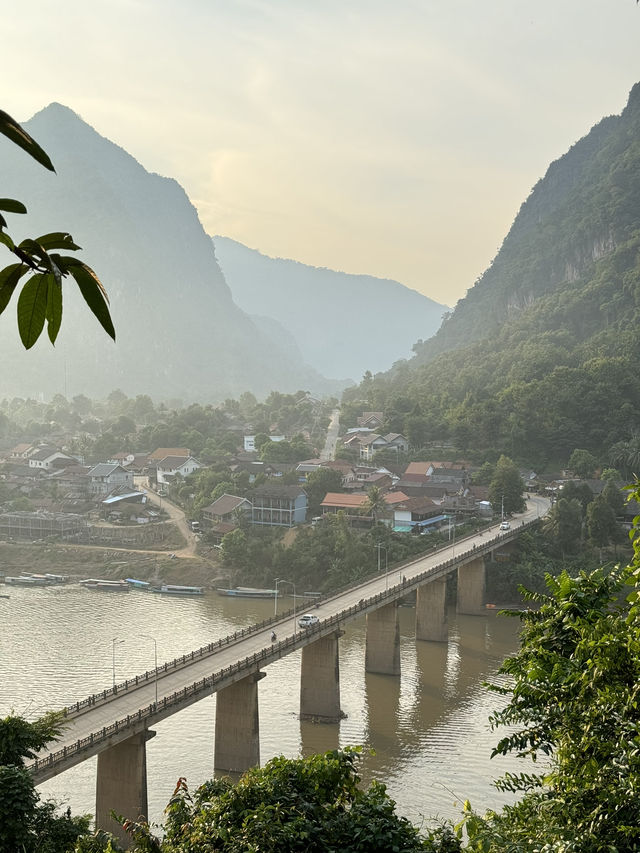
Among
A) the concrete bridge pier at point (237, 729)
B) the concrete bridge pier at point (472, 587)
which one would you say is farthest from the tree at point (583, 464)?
the concrete bridge pier at point (237, 729)

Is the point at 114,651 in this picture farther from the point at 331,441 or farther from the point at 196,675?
the point at 331,441

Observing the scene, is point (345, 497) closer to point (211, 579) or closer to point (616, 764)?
point (211, 579)

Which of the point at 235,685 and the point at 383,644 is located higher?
the point at 235,685

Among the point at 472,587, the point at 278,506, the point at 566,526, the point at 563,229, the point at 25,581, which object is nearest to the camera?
the point at 472,587

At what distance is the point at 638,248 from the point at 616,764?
9486cm

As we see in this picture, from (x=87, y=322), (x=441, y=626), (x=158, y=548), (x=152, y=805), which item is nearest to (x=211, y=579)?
(x=158, y=548)

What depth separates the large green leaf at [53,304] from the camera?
1231mm

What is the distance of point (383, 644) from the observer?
112ft

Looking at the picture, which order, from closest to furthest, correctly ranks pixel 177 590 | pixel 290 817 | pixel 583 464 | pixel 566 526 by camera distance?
1. pixel 290 817
2. pixel 177 590
3. pixel 566 526
4. pixel 583 464

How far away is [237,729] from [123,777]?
14.8 feet

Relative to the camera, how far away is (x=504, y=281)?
415 feet

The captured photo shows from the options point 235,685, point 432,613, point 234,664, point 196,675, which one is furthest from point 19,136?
point 432,613

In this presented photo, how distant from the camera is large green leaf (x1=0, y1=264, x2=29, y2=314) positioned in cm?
123

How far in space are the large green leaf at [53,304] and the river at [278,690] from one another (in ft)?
59.0
